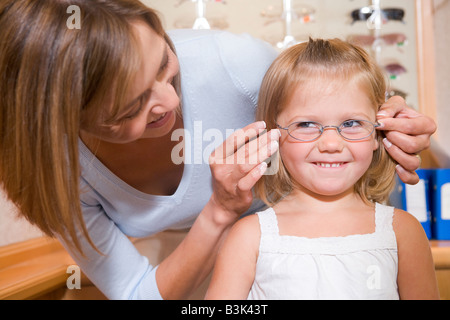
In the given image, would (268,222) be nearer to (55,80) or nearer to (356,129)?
(356,129)

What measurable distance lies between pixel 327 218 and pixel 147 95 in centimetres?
→ 30

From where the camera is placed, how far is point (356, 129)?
552mm

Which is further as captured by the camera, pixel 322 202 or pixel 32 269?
pixel 32 269

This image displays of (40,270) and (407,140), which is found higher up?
(407,140)

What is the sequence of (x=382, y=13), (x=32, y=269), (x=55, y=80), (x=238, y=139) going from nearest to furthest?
(x=55, y=80)
(x=238, y=139)
(x=382, y=13)
(x=32, y=269)

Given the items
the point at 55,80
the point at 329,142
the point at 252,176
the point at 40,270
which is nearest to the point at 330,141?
the point at 329,142

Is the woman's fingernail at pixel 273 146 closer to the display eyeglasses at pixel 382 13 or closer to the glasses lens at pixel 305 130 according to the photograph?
the glasses lens at pixel 305 130

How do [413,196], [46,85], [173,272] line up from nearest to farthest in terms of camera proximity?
[46,85] → [173,272] → [413,196]

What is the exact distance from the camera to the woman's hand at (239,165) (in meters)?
0.54

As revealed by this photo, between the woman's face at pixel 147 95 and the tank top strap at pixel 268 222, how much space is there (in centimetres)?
20

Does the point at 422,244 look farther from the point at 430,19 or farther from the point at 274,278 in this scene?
the point at 430,19

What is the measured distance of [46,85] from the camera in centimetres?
47
